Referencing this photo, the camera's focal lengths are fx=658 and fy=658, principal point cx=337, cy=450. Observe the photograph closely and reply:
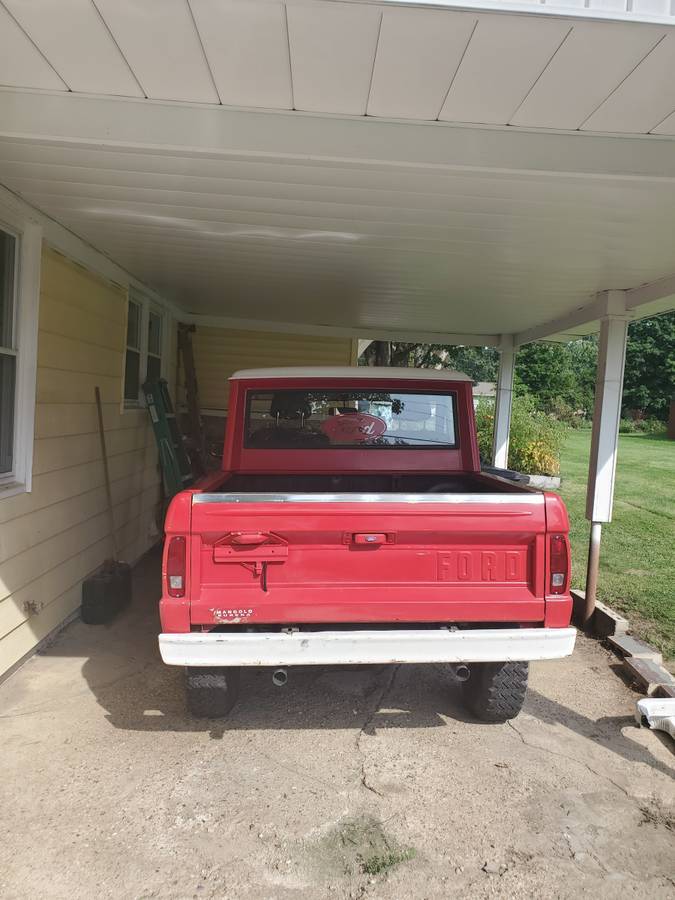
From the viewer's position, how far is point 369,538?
315cm

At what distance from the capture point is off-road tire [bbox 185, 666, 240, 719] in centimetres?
348

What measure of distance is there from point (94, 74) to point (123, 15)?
50 centimetres

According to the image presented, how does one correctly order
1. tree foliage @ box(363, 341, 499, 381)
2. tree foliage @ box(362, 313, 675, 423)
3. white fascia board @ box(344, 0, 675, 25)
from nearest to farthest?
white fascia board @ box(344, 0, 675, 25) → tree foliage @ box(363, 341, 499, 381) → tree foliage @ box(362, 313, 675, 423)

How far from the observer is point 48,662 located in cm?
444

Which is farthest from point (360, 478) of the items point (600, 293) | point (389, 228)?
point (600, 293)

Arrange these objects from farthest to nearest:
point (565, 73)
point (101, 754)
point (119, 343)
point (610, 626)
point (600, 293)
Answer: point (119, 343)
point (600, 293)
point (610, 626)
point (101, 754)
point (565, 73)

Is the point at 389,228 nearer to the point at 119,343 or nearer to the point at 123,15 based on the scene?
the point at 123,15

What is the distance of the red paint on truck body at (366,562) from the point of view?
3092mm

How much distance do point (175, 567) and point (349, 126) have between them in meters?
2.16

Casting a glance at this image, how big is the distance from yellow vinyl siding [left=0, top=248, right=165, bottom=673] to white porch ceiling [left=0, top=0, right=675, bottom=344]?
744 mm

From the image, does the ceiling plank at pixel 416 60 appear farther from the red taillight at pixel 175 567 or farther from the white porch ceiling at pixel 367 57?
the red taillight at pixel 175 567

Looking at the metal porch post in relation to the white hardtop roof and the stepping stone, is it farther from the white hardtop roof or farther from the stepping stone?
the white hardtop roof

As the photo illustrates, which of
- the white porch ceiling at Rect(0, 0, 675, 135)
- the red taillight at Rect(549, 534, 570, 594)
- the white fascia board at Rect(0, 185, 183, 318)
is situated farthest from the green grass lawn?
the white fascia board at Rect(0, 185, 183, 318)

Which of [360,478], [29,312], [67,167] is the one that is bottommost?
[360,478]
